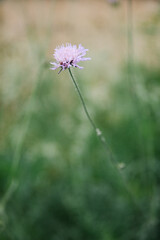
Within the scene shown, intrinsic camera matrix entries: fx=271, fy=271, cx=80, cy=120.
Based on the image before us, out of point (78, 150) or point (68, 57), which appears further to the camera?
point (78, 150)

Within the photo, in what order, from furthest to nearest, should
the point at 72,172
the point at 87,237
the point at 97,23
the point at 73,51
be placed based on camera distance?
1. the point at 97,23
2. the point at 72,172
3. the point at 87,237
4. the point at 73,51

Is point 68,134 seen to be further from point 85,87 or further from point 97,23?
point 97,23

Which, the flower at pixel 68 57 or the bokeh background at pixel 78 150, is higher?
the bokeh background at pixel 78 150

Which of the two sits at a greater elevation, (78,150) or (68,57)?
(78,150)

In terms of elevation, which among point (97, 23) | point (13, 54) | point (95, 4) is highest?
point (95, 4)

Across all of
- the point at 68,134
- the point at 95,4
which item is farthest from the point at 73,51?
the point at 95,4

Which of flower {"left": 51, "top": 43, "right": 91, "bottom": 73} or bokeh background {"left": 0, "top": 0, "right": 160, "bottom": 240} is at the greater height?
bokeh background {"left": 0, "top": 0, "right": 160, "bottom": 240}

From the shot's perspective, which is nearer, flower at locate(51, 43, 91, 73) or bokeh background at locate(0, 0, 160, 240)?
flower at locate(51, 43, 91, 73)

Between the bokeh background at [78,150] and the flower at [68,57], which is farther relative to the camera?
the bokeh background at [78,150]
